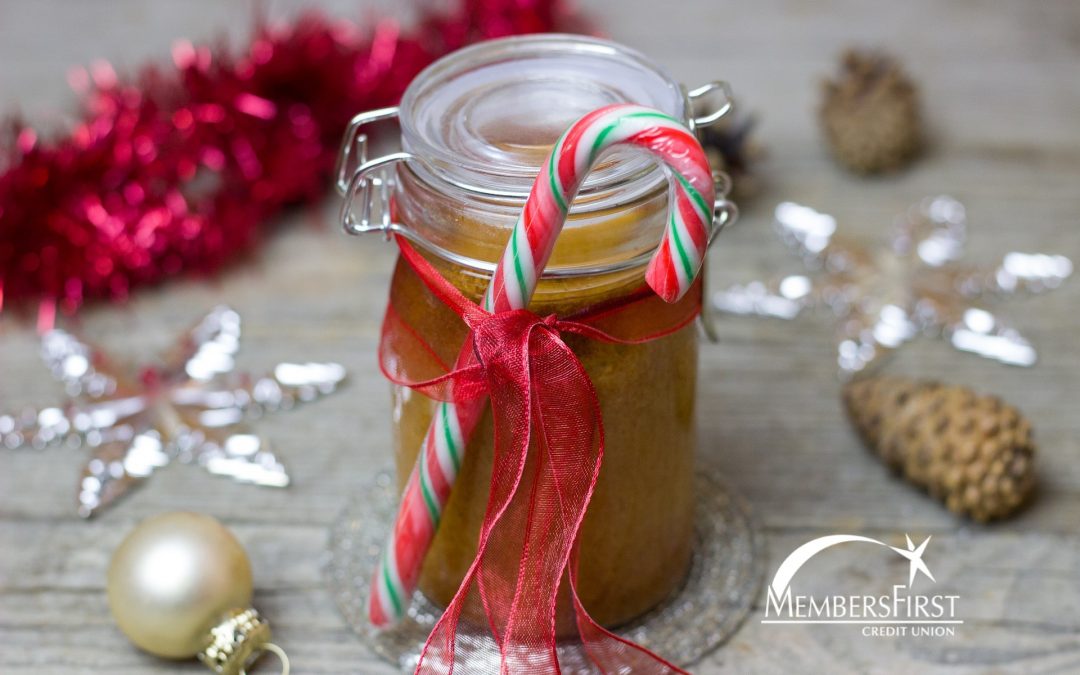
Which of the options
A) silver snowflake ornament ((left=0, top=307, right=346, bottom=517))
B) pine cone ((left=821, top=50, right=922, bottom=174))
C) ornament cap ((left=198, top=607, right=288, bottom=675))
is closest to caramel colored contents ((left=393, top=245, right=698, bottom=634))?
ornament cap ((left=198, top=607, right=288, bottom=675))

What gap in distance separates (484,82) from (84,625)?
479 millimetres

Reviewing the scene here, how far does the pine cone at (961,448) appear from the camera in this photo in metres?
0.89

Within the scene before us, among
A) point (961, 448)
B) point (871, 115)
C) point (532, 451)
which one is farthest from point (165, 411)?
point (871, 115)

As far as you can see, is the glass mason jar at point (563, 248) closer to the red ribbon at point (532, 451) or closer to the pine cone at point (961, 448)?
the red ribbon at point (532, 451)

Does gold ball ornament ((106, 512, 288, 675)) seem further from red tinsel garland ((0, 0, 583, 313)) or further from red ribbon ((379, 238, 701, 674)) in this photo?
red tinsel garland ((0, 0, 583, 313))

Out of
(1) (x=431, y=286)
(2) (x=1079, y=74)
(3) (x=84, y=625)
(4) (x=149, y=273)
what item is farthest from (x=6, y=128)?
(2) (x=1079, y=74)

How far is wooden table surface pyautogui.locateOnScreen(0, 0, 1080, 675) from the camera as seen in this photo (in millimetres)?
825

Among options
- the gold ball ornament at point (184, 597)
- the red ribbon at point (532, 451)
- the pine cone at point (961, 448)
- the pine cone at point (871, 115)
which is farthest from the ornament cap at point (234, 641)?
the pine cone at point (871, 115)

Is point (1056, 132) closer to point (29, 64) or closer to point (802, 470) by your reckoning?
point (802, 470)

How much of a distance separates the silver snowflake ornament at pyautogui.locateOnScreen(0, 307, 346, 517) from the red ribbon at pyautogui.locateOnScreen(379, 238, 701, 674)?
29 centimetres

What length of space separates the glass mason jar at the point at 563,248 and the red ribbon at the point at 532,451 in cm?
1

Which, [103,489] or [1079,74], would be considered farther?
[1079,74]

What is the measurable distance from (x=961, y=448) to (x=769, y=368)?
0.24m

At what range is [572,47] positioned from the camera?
0.81 metres
